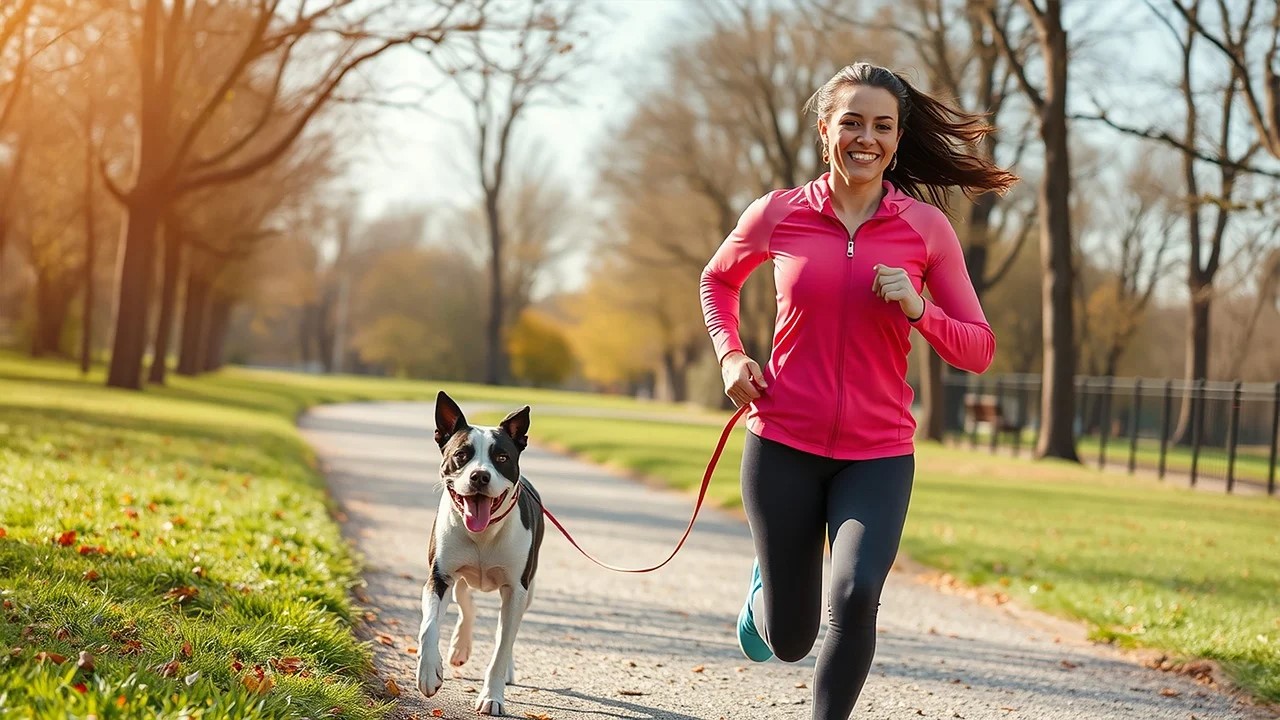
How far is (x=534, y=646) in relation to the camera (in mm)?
6582

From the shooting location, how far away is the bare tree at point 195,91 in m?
20.2

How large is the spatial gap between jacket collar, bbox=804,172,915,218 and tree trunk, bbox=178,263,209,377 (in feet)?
111

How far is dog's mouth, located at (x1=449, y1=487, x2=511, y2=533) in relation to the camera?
4.94 m

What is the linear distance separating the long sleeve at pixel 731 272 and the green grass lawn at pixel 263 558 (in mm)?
1886

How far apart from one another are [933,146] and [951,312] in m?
0.74

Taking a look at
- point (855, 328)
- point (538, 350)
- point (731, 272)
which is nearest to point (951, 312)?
point (855, 328)

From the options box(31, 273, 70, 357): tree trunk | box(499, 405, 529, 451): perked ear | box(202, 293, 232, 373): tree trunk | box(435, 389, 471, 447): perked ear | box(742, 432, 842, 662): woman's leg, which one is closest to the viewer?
box(742, 432, 842, 662): woman's leg

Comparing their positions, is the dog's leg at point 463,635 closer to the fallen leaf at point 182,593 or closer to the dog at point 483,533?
the dog at point 483,533

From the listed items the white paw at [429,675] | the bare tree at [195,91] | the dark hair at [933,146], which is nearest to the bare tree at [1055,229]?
the bare tree at [195,91]

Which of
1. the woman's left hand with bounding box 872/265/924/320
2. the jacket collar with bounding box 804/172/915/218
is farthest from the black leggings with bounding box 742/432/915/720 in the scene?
the jacket collar with bounding box 804/172/915/218

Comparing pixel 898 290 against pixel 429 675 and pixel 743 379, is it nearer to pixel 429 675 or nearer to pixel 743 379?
pixel 743 379

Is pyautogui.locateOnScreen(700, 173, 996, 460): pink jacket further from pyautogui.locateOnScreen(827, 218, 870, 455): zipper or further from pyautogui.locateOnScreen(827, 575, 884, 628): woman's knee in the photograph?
pyautogui.locateOnScreen(827, 575, 884, 628): woman's knee

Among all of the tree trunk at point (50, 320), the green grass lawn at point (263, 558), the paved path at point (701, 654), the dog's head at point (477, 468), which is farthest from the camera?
the tree trunk at point (50, 320)

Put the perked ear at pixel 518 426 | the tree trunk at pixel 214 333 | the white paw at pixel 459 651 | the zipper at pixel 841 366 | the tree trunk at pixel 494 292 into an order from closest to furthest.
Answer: the zipper at pixel 841 366
the perked ear at pixel 518 426
the white paw at pixel 459 651
the tree trunk at pixel 214 333
the tree trunk at pixel 494 292
